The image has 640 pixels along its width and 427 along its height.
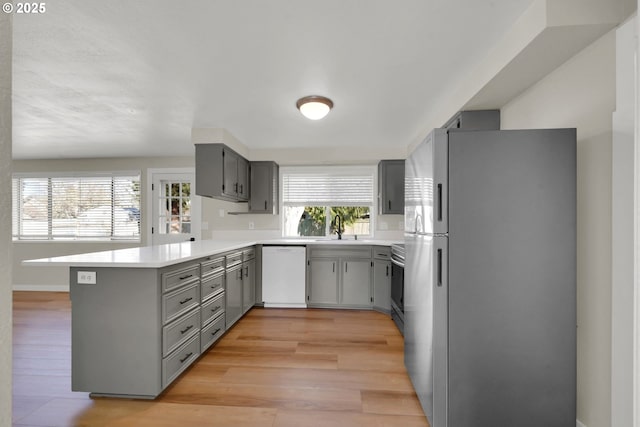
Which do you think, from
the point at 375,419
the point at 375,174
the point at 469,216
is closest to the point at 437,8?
the point at 469,216

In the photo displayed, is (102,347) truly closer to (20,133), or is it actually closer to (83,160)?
(20,133)

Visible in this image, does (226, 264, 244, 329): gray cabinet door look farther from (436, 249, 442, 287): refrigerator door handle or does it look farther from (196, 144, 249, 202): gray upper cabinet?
(436, 249, 442, 287): refrigerator door handle

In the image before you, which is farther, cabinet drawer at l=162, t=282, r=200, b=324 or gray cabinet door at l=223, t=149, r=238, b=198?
gray cabinet door at l=223, t=149, r=238, b=198

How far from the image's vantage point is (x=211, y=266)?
2.91 meters

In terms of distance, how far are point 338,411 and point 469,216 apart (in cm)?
146

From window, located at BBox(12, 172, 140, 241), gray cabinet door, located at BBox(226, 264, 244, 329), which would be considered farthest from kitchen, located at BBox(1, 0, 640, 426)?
window, located at BBox(12, 172, 140, 241)

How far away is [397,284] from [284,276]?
154 cm

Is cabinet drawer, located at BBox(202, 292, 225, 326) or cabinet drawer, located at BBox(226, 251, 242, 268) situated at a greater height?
cabinet drawer, located at BBox(226, 251, 242, 268)

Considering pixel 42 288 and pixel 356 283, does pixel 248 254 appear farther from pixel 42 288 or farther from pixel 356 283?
pixel 42 288

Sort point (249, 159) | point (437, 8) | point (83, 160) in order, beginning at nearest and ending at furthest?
point (437, 8) < point (249, 159) < point (83, 160)

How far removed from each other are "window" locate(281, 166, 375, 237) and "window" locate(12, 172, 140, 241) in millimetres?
2660

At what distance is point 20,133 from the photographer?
3.92 m

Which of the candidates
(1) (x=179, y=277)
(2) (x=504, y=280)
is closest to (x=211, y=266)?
(1) (x=179, y=277)

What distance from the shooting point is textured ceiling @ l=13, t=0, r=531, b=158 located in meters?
1.64
